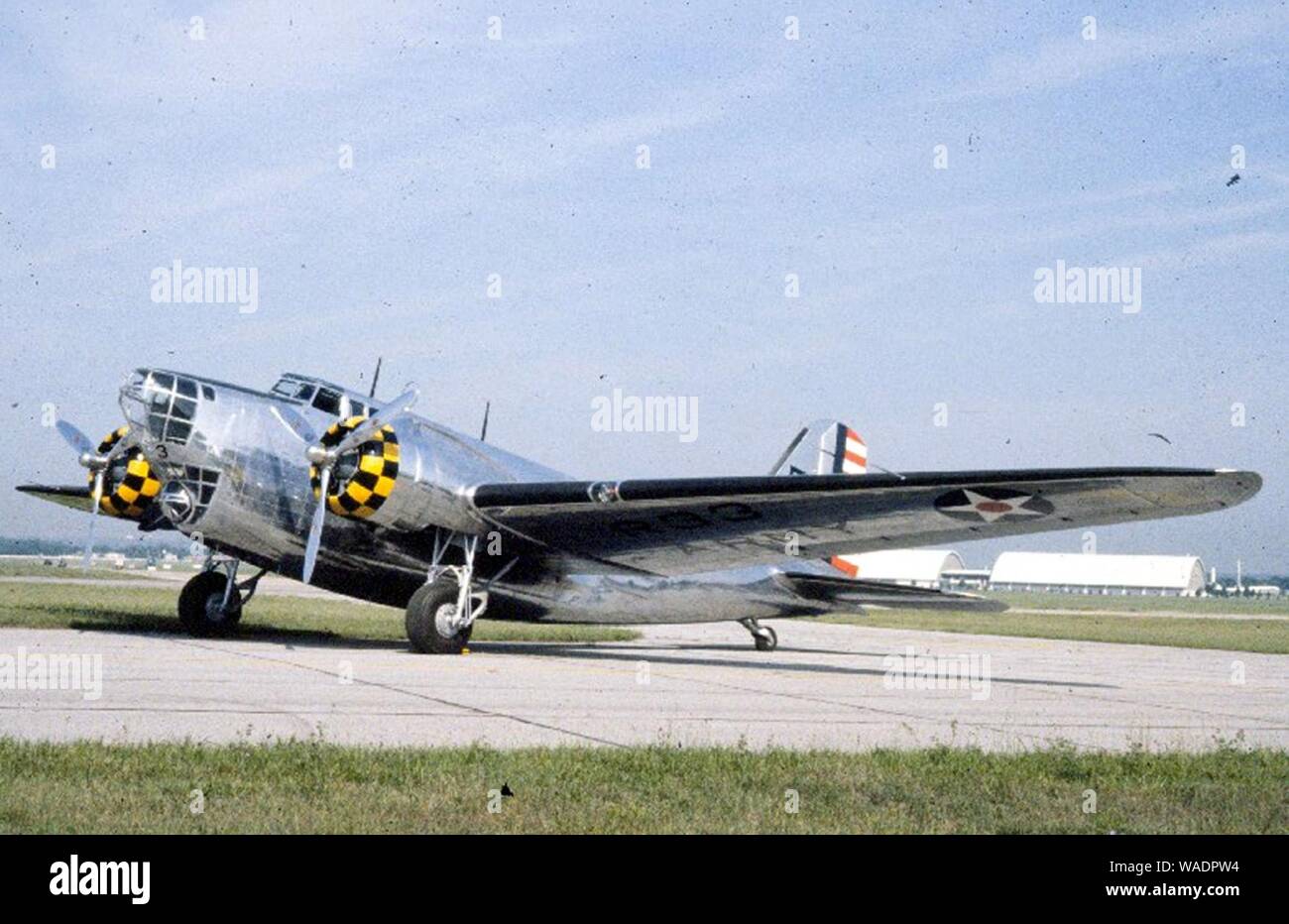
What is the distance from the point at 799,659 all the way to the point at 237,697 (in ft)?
45.0

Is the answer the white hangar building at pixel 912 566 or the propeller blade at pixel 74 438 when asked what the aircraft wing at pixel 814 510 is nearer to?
the propeller blade at pixel 74 438

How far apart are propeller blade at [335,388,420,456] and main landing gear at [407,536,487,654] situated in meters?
2.32

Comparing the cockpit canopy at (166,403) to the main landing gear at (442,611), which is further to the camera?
the main landing gear at (442,611)

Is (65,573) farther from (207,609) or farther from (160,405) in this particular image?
(160,405)

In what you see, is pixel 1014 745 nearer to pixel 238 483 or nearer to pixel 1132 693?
pixel 1132 693

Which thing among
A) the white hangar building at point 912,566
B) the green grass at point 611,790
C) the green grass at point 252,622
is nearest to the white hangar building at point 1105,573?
the white hangar building at point 912,566

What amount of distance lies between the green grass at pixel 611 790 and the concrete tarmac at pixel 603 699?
3.76 feet

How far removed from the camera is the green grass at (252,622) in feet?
82.8

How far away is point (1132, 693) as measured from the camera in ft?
60.2

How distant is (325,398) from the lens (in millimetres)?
21109

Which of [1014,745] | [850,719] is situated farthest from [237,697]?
[1014,745]

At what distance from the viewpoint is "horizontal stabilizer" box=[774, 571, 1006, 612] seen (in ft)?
76.4

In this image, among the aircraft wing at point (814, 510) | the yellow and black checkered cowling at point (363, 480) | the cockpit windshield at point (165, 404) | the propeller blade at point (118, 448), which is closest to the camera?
the aircraft wing at point (814, 510)
